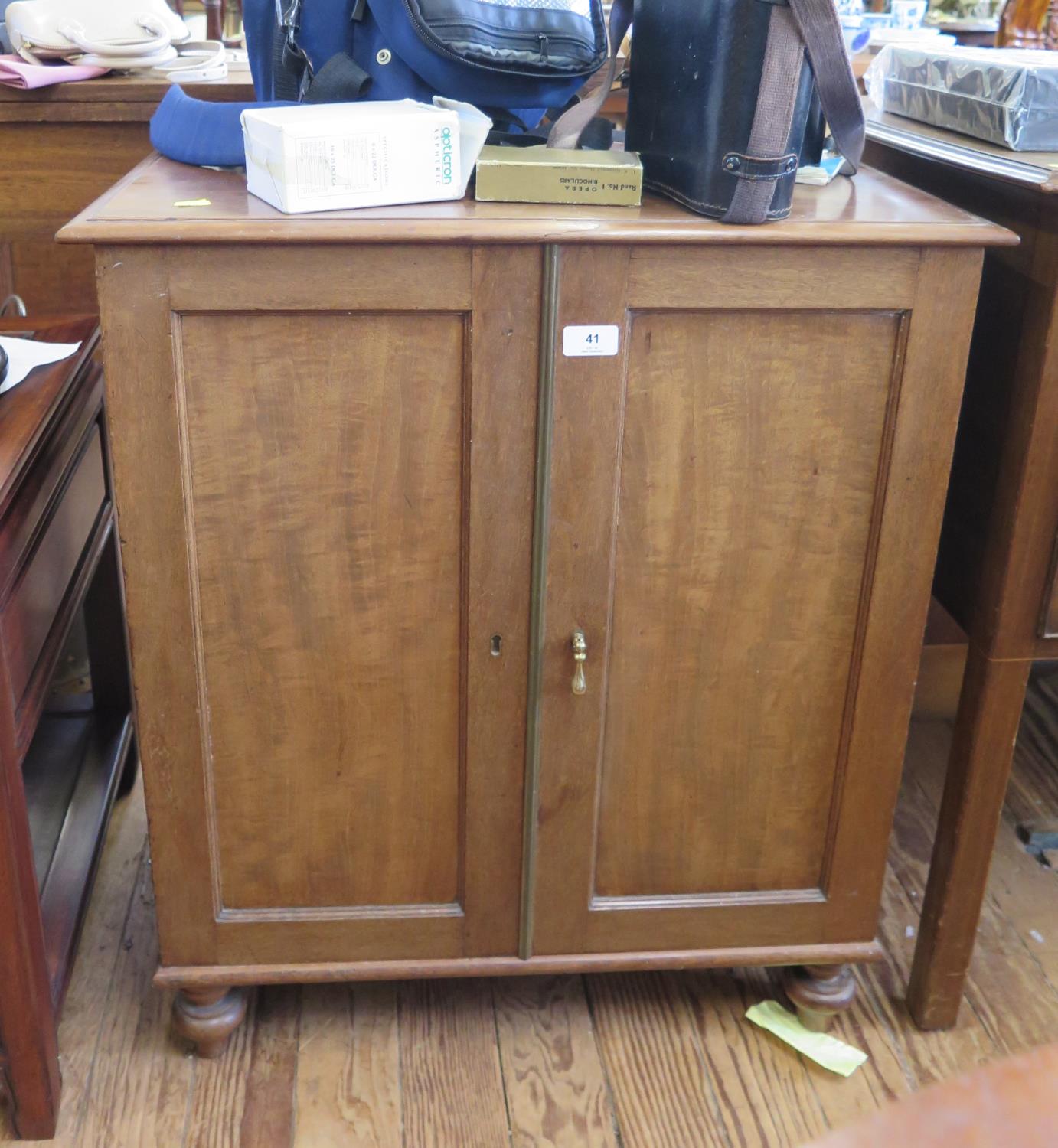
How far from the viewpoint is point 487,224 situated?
106cm

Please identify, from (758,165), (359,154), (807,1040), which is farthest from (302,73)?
(807,1040)

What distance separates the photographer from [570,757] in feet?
4.24

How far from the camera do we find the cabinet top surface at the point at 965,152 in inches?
43.7

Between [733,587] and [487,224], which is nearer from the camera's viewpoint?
[487,224]

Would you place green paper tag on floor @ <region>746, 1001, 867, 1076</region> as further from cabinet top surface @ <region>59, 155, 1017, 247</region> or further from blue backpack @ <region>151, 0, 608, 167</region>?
blue backpack @ <region>151, 0, 608, 167</region>

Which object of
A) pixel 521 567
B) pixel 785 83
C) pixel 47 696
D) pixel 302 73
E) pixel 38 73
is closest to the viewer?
pixel 785 83

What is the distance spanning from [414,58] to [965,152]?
0.55 meters

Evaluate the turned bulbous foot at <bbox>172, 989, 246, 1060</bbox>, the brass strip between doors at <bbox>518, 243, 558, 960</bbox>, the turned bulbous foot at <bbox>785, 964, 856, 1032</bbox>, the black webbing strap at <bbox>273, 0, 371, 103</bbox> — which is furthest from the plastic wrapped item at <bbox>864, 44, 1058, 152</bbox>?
the turned bulbous foot at <bbox>172, 989, 246, 1060</bbox>

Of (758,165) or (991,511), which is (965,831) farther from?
(758,165)

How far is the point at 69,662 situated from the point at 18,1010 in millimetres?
978

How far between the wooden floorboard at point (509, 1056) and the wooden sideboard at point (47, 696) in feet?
0.30

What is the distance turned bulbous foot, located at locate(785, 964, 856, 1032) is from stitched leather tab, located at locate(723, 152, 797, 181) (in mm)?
880

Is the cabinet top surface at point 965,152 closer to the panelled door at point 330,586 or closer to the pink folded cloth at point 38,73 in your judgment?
the panelled door at point 330,586

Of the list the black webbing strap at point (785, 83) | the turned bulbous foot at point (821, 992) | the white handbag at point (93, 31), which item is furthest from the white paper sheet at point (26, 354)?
the turned bulbous foot at point (821, 992)
